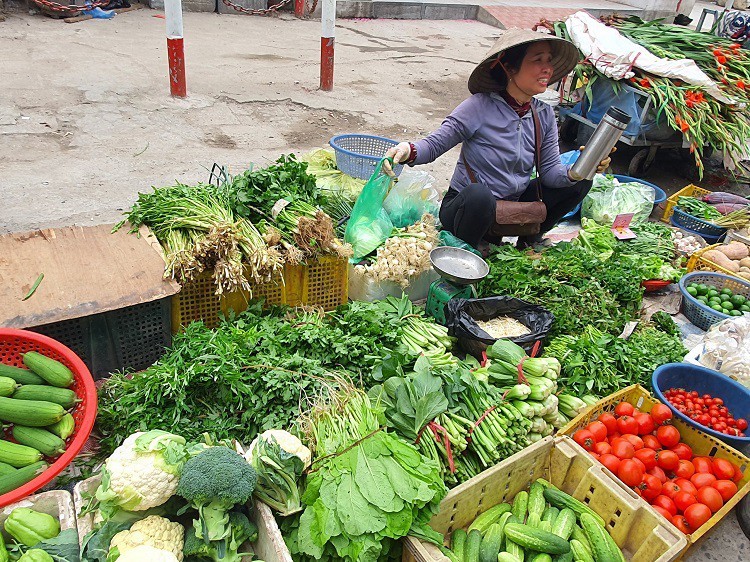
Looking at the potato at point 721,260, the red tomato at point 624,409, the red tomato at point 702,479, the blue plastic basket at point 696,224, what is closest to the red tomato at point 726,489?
the red tomato at point 702,479

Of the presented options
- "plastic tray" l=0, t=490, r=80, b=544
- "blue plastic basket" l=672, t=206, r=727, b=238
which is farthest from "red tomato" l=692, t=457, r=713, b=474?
"blue plastic basket" l=672, t=206, r=727, b=238

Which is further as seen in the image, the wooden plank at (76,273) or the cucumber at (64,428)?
the wooden plank at (76,273)

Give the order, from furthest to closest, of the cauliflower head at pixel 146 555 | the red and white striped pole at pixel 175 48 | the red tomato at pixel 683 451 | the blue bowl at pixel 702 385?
the red and white striped pole at pixel 175 48, the blue bowl at pixel 702 385, the red tomato at pixel 683 451, the cauliflower head at pixel 146 555

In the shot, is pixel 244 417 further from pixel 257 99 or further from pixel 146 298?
pixel 257 99

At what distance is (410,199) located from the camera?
4.16 m

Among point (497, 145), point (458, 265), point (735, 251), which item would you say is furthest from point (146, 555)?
point (735, 251)

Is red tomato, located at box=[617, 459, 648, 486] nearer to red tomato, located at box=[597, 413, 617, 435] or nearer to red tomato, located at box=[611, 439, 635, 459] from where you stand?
red tomato, located at box=[611, 439, 635, 459]

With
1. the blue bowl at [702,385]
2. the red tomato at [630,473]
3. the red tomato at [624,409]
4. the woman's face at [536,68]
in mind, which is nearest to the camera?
the red tomato at [630,473]

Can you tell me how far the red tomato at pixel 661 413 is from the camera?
9.27 feet

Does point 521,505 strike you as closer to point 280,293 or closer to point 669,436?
point 669,436

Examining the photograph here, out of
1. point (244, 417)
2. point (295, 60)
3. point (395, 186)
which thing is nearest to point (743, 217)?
point (395, 186)

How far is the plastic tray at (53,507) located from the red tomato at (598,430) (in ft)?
7.34

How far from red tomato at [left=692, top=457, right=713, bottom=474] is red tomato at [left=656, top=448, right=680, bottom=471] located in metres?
0.09

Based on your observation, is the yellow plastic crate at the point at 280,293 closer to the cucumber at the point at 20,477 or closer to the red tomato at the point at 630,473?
the cucumber at the point at 20,477
